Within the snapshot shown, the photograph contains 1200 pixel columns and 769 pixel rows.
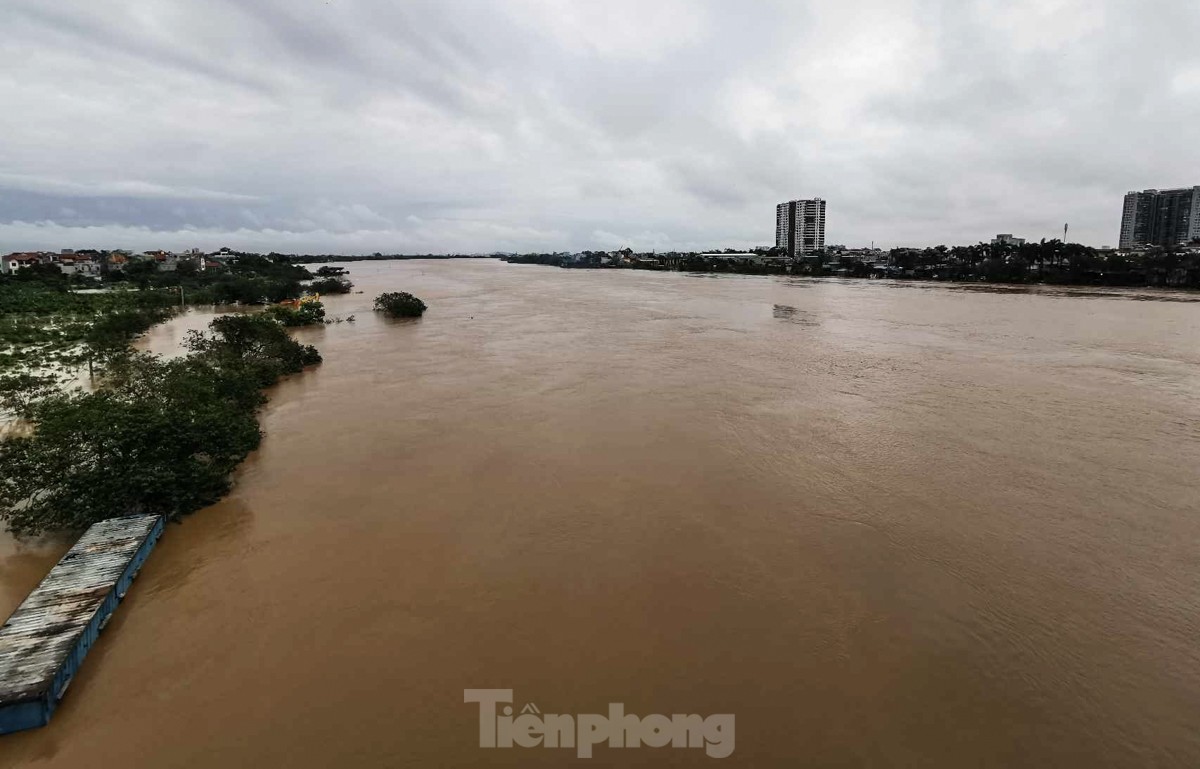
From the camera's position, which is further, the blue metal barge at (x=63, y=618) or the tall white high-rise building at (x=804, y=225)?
the tall white high-rise building at (x=804, y=225)

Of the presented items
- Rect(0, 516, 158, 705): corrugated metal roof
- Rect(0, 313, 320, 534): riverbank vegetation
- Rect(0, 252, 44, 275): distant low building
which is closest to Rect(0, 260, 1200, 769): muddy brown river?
Rect(0, 516, 158, 705): corrugated metal roof

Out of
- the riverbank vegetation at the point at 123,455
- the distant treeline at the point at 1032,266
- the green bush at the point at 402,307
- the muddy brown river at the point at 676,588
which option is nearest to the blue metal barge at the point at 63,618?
the muddy brown river at the point at 676,588

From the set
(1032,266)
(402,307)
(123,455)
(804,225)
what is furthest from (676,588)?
(804,225)

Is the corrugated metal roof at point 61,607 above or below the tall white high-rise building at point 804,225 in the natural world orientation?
below

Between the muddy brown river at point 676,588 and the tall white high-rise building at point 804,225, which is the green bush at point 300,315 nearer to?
the muddy brown river at point 676,588

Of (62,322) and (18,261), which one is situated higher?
(18,261)

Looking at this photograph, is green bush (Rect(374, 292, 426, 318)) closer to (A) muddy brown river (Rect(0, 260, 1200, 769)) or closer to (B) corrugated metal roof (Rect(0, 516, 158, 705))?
(A) muddy brown river (Rect(0, 260, 1200, 769))

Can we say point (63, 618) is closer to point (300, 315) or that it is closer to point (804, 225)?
point (300, 315)
